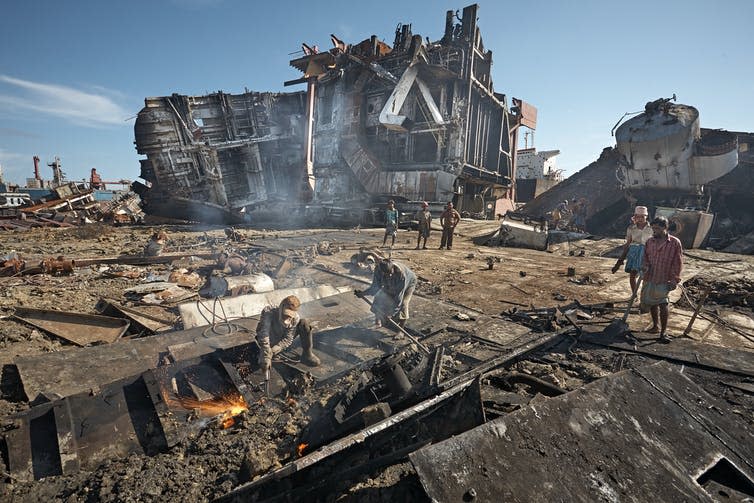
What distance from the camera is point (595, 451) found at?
7.38 feet

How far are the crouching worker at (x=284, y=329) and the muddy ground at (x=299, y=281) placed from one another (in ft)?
2.21

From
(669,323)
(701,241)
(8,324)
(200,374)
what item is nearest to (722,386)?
(669,323)

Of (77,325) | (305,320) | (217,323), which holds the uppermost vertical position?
(305,320)

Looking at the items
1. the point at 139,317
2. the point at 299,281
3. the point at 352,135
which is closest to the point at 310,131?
the point at 352,135

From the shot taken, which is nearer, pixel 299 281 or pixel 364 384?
pixel 364 384

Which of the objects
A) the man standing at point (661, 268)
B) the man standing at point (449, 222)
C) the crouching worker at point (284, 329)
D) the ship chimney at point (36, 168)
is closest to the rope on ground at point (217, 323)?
the crouching worker at point (284, 329)

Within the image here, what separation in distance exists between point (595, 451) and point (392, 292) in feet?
11.8

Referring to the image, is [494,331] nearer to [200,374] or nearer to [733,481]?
[733,481]

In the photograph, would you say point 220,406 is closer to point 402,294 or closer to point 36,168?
point 402,294

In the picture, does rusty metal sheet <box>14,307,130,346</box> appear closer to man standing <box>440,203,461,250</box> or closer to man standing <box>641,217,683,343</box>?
man standing <box>641,217,683,343</box>

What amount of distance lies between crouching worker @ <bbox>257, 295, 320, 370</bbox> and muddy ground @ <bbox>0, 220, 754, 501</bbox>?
675mm

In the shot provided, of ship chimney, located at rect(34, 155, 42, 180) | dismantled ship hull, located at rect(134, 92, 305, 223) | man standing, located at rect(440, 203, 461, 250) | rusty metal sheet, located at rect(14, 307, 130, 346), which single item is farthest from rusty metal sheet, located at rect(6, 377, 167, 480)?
ship chimney, located at rect(34, 155, 42, 180)

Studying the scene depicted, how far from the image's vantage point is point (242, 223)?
71.9 ft

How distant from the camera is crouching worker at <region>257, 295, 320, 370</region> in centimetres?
435
